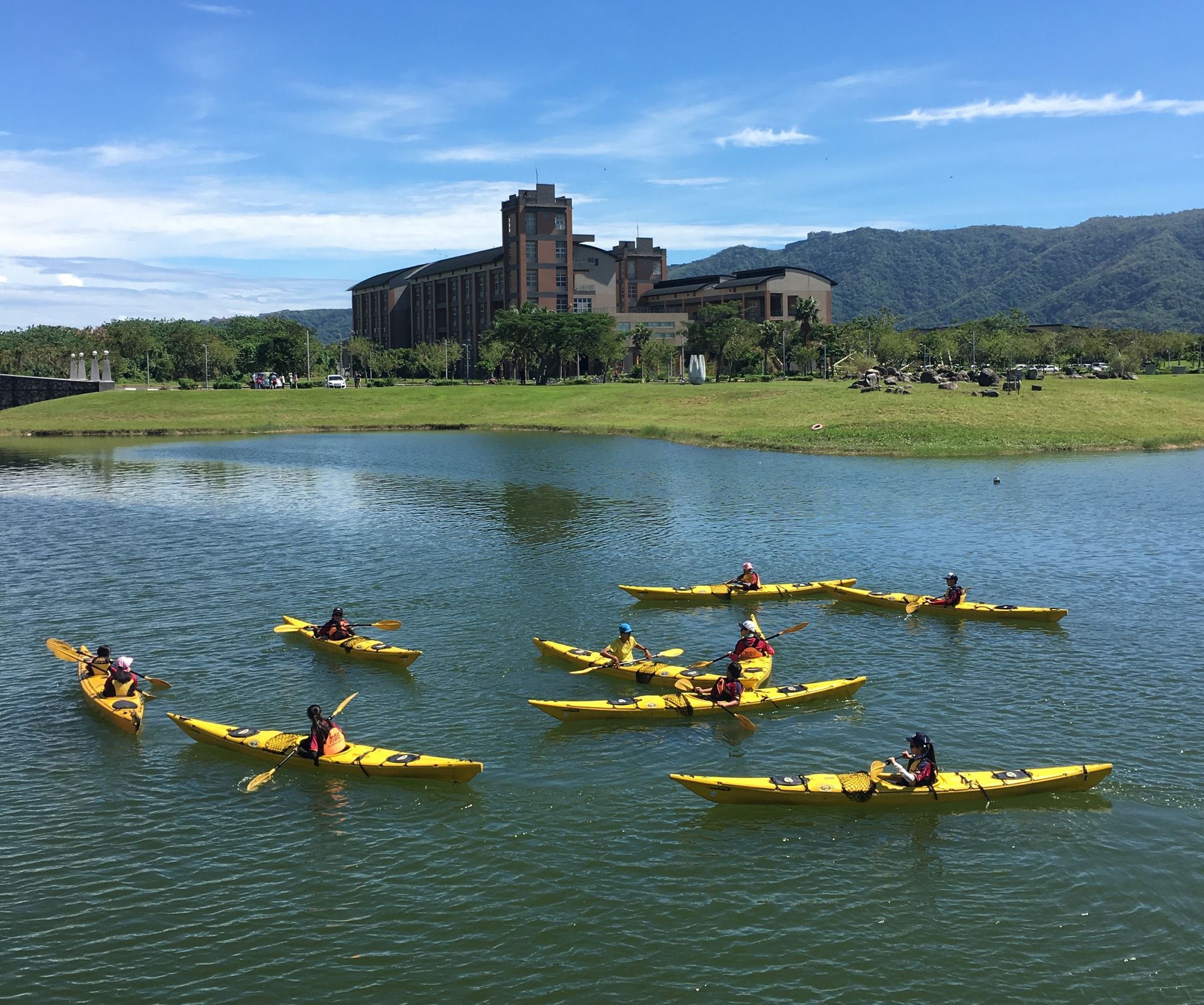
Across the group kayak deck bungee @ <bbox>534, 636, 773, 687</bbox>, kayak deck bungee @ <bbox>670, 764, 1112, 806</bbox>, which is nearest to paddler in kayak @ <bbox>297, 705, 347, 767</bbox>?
kayak deck bungee @ <bbox>670, 764, 1112, 806</bbox>

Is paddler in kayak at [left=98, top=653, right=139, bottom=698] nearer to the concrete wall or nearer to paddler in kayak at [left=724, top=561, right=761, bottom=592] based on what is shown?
paddler in kayak at [left=724, top=561, right=761, bottom=592]

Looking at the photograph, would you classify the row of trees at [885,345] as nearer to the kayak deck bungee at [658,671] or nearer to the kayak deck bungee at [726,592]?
the kayak deck bungee at [726,592]

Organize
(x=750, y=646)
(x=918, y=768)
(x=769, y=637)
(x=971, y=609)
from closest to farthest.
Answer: (x=918, y=768) → (x=750, y=646) → (x=769, y=637) → (x=971, y=609)

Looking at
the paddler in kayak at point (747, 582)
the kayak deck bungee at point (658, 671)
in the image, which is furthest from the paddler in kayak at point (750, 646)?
the paddler in kayak at point (747, 582)

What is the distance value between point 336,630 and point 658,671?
33.7 ft

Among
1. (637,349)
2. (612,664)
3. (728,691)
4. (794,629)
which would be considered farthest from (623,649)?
(637,349)

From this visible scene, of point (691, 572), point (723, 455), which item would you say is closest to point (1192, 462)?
point (723, 455)

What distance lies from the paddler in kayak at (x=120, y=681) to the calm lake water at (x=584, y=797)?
2.86ft

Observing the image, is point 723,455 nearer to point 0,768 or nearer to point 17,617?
point 17,617

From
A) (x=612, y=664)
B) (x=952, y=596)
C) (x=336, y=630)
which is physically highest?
(x=952, y=596)

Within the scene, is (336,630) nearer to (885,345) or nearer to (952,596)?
(952,596)

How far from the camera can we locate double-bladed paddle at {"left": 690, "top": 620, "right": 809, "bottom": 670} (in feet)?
94.8

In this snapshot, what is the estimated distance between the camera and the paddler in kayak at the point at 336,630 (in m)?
31.7

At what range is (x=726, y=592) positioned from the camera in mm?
37812
